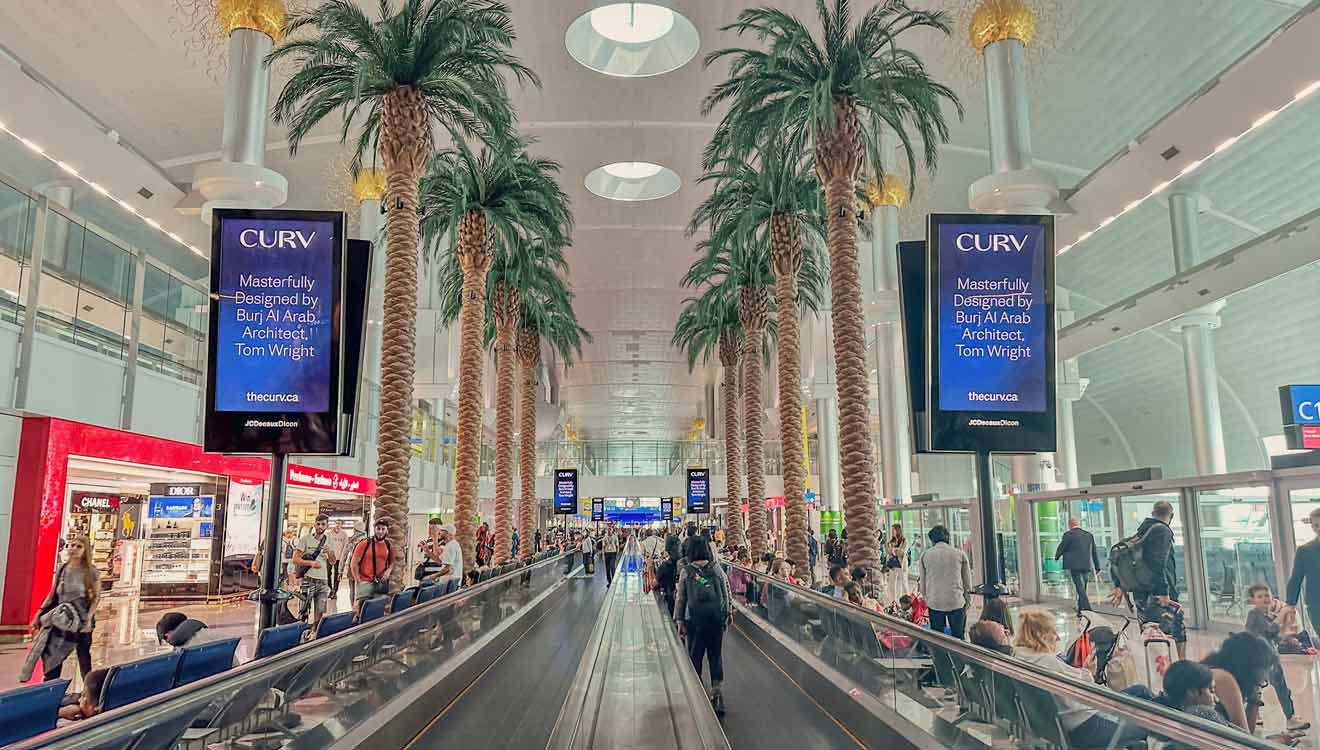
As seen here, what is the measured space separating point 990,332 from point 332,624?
614cm

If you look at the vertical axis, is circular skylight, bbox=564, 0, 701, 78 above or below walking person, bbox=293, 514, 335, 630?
above

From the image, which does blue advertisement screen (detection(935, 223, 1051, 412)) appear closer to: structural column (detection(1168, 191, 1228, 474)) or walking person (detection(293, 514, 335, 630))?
walking person (detection(293, 514, 335, 630))

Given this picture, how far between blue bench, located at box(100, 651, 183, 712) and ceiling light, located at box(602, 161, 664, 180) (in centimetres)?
2991

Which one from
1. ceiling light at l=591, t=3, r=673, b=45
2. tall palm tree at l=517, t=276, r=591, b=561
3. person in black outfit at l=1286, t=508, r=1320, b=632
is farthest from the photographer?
tall palm tree at l=517, t=276, r=591, b=561

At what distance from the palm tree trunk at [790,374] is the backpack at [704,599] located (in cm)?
1082

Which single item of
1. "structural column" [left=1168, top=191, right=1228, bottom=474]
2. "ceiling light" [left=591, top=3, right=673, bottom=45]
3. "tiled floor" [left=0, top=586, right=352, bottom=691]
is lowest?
"tiled floor" [left=0, top=586, right=352, bottom=691]

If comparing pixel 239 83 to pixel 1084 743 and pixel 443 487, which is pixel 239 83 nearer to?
pixel 1084 743

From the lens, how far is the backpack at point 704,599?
8.48 meters

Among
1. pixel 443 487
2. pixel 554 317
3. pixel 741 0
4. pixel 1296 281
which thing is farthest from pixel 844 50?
pixel 443 487

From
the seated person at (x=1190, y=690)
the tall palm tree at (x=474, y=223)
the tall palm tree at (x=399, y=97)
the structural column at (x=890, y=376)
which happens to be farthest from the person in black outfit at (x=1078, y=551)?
the structural column at (x=890, y=376)

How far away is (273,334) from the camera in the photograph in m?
7.62

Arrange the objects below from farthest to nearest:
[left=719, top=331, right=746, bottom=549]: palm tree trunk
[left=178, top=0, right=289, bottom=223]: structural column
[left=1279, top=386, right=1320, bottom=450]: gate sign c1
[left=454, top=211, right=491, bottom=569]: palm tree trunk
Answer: [left=719, top=331, right=746, bottom=549]: palm tree trunk
[left=454, top=211, right=491, bottom=569]: palm tree trunk
[left=178, top=0, right=289, bottom=223]: structural column
[left=1279, top=386, right=1320, bottom=450]: gate sign c1

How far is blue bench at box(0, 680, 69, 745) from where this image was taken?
3641 millimetres

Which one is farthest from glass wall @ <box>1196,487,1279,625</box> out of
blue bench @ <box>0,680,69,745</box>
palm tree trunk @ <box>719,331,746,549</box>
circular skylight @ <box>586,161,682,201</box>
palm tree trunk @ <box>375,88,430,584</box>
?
circular skylight @ <box>586,161,682,201</box>
